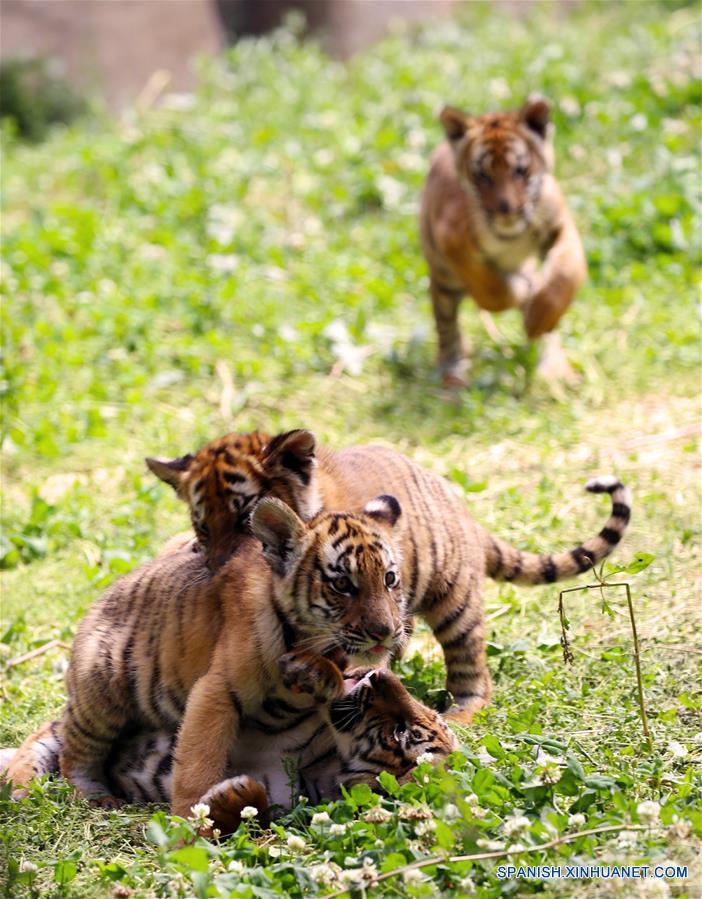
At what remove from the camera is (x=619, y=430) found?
7.55 meters

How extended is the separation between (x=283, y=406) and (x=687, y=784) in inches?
182

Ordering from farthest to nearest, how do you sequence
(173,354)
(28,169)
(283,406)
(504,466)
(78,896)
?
1. (28,169)
2. (173,354)
3. (283,406)
4. (504,466)
5. (78,896)

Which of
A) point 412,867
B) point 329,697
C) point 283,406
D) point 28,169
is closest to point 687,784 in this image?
point 412,867

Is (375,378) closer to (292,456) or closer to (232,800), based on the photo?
(292,456)

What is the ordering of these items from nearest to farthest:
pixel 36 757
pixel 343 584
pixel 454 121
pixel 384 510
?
pixel 343 584 → pixel 384 510 → pixel 36 757 → pixel 454 121

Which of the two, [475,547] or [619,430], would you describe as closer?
[475,547]

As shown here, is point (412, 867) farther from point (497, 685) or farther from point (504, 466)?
point (504, 466)

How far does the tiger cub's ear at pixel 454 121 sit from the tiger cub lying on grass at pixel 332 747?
486 cm

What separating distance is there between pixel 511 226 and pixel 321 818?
16.7 ft

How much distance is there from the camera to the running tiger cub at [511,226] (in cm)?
808

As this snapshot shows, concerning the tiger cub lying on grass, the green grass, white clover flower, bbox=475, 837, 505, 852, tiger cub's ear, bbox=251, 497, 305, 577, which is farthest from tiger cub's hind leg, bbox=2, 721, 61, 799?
white clover flower, bbox=475, 837, 505, 852

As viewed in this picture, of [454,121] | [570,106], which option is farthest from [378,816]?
[570,106]

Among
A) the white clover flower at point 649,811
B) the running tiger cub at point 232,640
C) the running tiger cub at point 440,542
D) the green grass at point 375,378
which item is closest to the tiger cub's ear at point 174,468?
the running tiger cub at point 440,542

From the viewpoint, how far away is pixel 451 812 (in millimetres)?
3662
